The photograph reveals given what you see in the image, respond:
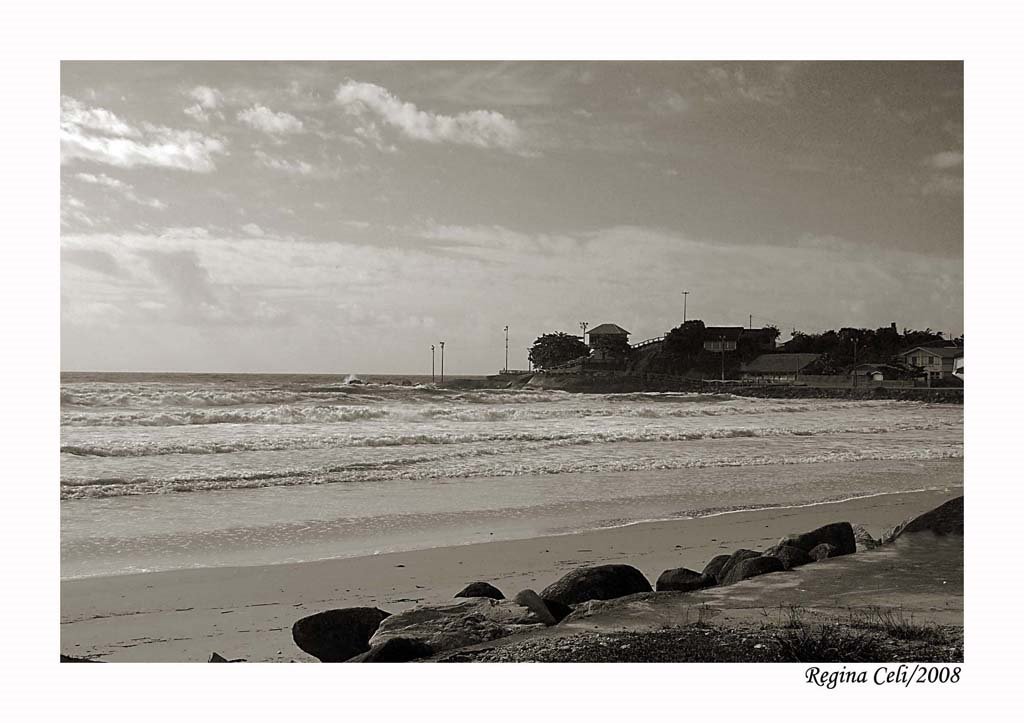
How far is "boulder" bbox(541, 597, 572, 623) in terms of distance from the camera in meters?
3.13

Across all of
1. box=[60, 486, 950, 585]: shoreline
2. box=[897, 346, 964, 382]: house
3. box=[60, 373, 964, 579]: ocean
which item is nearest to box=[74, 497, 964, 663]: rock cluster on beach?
box=[60, 486, 950, 585]: shoreline

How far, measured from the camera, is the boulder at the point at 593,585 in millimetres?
3234

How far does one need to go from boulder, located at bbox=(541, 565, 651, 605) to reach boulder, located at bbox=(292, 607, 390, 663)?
2.50ft

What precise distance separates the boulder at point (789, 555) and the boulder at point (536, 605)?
46.8 inches

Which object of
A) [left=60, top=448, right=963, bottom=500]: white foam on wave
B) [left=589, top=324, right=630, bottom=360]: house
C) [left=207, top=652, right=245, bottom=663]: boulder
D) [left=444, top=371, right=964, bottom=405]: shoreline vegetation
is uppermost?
[left=589, top=324, right=630, bottom=360]: house

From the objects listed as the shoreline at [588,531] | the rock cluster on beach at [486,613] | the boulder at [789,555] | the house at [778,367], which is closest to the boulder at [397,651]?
the rock cluster on beach at [486,613]

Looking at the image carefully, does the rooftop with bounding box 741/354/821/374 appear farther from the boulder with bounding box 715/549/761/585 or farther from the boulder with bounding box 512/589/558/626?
the boulder with bounding box 512/589/558/626

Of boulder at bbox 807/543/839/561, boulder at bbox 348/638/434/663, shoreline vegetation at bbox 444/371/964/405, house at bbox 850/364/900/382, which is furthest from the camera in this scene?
house at bbox 850/364/900/382

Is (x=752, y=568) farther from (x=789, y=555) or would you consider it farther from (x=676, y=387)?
(x=676, y=387)
